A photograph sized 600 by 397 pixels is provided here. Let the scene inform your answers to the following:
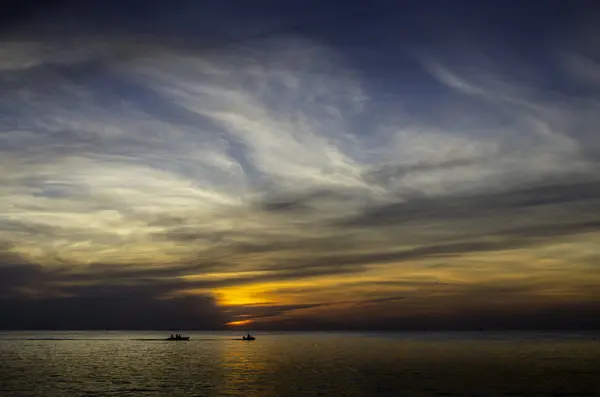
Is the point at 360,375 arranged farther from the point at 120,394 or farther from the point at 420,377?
the point at 120,394

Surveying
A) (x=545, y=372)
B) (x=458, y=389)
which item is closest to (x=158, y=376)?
(x=458, y=389)

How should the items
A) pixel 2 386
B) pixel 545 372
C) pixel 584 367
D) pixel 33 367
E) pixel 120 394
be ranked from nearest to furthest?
pixel 120 394, pixel 2 386, pixel 545 372, pixel 584 367, pixel 33 367

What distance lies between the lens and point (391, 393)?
6944cm

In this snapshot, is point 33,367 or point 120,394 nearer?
point 120,394

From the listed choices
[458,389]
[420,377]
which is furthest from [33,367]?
[458,389]

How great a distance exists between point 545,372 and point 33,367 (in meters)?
94.6

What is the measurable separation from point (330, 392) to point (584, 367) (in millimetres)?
58207

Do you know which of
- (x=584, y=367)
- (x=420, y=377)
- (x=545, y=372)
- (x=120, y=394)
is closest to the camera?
(x=120, y=394)

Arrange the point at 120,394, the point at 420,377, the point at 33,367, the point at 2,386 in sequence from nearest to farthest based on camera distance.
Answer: the point at 120,394 → the point at 2,386 → the point at 420,377 → the point at 33,367

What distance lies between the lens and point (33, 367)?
11381 centimetres

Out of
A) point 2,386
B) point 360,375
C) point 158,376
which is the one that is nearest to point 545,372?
point 360,375

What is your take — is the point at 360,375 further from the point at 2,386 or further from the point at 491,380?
the point at 2,386

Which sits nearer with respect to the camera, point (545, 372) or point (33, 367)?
point (545, 372)

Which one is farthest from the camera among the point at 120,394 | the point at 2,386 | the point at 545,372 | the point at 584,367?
the point at 584,367
